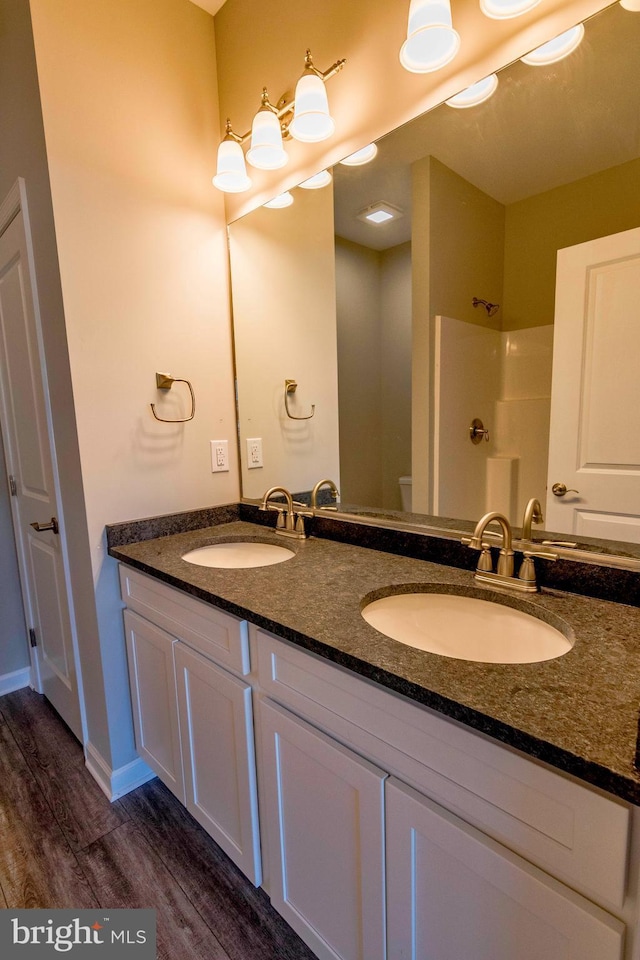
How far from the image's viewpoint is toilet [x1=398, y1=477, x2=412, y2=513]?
1.35 metres

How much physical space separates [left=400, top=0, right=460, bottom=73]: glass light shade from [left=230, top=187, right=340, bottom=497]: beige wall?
1.48ft

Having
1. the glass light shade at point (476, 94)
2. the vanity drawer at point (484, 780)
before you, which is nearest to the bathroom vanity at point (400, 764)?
the vanity drawer at point (484, 780)

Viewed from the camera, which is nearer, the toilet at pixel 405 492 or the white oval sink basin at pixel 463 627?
the white oval sink basin at pixel 463 627

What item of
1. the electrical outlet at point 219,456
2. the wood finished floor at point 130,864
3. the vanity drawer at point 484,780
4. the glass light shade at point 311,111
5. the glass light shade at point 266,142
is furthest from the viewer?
the electrical outlet at point 219,456

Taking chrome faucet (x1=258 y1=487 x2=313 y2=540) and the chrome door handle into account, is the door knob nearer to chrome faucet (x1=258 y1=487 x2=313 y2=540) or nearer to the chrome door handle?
chrome faucet (x1=258 y1=487 x2=313 y2=540)

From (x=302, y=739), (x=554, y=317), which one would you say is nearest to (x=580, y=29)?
(x=554, y=317)

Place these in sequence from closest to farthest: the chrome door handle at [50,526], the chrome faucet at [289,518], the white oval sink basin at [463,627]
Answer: the white oval sink basin at [463,627]
the chrome faucet at [289,518]
the chrome door handle at [50,526]

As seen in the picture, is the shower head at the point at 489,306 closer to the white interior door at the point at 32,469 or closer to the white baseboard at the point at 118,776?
the white interior door at the point at 32,469

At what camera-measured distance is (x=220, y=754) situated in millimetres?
1160

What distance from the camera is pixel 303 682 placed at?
898 mm

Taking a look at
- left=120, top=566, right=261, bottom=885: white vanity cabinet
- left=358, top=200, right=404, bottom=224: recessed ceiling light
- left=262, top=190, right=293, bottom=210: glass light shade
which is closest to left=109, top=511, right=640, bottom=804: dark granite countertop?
left=120, top=566, right=261, bottom=885: white vanity cabinet

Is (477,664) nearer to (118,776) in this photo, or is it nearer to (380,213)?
(380,213)

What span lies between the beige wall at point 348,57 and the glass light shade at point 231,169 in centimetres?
10

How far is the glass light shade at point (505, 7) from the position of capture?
0.95 metres
